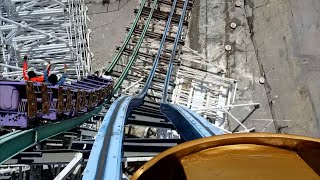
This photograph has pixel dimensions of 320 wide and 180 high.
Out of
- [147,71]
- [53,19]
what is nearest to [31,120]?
[53,19]

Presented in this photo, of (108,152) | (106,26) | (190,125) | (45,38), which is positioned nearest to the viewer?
(108,152)

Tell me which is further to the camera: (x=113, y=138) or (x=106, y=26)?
(x=106, y=26)

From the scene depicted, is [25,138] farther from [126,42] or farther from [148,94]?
[126,42]

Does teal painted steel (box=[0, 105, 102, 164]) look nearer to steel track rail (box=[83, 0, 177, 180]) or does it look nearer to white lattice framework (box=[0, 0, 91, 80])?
steel track rail (box=[83, 0, 177, 180])

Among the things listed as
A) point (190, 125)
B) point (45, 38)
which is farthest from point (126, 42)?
point (190, 125)

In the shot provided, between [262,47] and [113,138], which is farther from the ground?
[262,47]

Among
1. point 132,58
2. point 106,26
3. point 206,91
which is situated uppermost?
point 106,26

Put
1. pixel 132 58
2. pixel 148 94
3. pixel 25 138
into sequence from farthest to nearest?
pixel 132 58
pixel 148 94
pixel 25 138

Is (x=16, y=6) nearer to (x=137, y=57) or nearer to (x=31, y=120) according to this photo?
(x=137, y=57)

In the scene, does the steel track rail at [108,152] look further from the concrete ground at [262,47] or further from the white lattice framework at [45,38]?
the concrete ground at [262,47]
